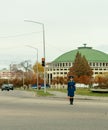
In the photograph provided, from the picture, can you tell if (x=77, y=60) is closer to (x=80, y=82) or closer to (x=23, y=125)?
(x=80, y=82)

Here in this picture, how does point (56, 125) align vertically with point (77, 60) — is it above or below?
below

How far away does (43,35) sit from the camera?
227 feet

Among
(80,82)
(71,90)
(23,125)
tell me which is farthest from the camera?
(80,82)

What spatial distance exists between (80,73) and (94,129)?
143544mm

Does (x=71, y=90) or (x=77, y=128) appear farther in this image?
(x=71, y=90)

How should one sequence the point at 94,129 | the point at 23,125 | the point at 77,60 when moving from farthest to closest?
1. the point at 77,60
2. the point at 23,125
3. the point at 94,129

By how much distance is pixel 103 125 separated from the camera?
1722 centimetres

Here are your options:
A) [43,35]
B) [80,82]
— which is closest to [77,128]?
[43,35]

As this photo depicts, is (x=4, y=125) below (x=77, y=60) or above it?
below

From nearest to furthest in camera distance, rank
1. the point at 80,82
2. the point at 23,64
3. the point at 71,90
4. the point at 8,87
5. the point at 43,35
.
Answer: the point at 71,90 → the point at 43,35 → the point at 8,87 → the point at 80,82 → the point at 23,64

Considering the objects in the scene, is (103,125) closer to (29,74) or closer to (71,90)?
(71,90)

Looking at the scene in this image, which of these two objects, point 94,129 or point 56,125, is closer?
point 94,129

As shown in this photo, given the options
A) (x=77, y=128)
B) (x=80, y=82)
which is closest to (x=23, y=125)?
(x=77, y=128)

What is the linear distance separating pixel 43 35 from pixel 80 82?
8149 centimetres
